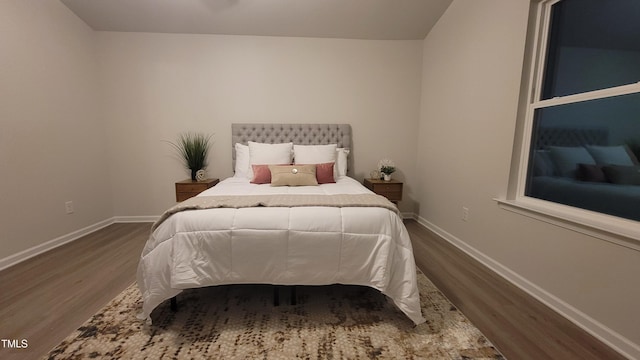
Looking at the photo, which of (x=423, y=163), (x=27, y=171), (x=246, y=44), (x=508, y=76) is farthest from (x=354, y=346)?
(x=246, y=44)

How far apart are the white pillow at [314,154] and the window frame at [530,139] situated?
1.77 meters

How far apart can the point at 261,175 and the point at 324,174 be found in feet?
2.23

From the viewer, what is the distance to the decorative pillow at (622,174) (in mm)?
1468

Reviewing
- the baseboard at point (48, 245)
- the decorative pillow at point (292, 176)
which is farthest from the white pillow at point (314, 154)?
the baseboard at point (48, 245)

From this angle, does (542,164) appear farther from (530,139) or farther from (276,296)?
(276,296)

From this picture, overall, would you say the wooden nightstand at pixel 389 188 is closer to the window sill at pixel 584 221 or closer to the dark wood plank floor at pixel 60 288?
the window sill at pixel 584 221

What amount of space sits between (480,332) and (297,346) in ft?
3.51

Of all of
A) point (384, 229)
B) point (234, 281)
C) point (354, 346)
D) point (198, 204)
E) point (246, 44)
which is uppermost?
point (246, 44)

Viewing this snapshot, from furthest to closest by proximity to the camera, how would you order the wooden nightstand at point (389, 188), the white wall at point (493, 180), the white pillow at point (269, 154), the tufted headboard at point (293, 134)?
the tufted headboard at point (293, 134)
the wooden nightstand at point (389, 188)
the white pillow at point (269, 154)
the white wall at point (493, 180)

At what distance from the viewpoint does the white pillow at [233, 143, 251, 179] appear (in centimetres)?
311

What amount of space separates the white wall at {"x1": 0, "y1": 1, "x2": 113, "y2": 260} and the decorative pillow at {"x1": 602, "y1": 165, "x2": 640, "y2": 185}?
462cm

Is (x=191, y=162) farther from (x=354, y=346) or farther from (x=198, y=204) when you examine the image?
(x=354, y=346)

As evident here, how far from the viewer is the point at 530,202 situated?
6.72 feet

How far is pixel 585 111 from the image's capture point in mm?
1734
